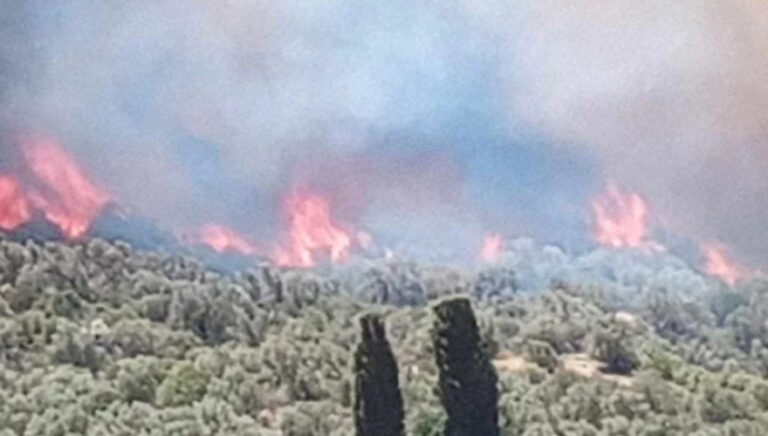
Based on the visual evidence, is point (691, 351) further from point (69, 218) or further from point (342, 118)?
point (69, 218)

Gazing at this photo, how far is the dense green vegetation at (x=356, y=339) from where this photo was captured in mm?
4070

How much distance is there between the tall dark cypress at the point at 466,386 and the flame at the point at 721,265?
62 centimetres

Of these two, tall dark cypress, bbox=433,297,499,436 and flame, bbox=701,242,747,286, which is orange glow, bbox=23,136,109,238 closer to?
tall dark cypress, bbox=433,297,499,436

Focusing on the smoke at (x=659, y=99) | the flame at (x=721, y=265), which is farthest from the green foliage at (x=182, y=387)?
the flame at (x=721, y=265)

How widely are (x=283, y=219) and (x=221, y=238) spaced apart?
16 cm

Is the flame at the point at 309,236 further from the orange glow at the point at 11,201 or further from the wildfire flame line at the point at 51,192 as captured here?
the orange glow at the point at 11,201

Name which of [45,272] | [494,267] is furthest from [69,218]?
[494,267]

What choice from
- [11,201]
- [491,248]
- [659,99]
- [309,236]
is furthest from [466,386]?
[11,201]

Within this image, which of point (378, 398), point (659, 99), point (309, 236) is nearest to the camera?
point (378, 398)

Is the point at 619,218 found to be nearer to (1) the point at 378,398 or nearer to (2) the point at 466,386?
(2) the point at 466,386

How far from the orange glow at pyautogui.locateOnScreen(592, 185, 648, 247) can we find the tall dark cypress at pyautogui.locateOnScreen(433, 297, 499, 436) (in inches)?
16.7

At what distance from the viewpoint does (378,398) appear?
13.3ft

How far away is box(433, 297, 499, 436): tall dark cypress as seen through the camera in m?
4.07

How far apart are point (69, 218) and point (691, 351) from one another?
1.60 metres
